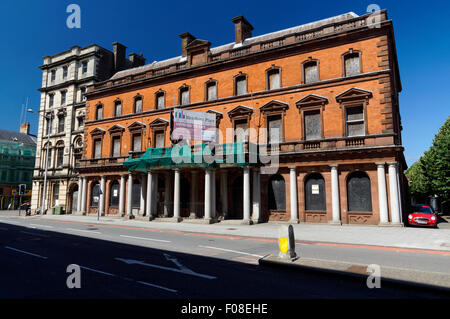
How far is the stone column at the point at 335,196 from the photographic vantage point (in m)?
20.0

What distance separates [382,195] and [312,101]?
8187mm

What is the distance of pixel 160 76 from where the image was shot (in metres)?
29.1

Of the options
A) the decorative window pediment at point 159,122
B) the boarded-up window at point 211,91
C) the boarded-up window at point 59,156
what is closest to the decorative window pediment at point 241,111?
the boarded-up window at point 211,91

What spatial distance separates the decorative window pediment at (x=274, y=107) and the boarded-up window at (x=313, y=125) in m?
1.85

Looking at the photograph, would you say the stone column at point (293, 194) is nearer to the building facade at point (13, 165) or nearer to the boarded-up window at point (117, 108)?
the boarded-up window at point (117, 108)

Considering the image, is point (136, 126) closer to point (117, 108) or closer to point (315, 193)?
point (117, 108)

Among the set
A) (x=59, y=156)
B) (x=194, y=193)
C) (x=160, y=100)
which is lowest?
(x=194, y=193)

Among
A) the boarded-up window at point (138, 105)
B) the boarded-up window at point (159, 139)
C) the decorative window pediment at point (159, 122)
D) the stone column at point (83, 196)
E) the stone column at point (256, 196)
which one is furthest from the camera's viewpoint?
the stone column at point (83, 196)

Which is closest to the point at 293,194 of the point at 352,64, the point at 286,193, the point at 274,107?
the point at 286,193

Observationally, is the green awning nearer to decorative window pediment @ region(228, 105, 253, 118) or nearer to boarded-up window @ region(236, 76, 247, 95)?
decorative window pediment @ region(228, 105, 253, 118)

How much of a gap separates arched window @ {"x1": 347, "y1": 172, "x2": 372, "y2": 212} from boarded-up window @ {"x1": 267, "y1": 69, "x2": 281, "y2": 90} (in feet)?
30.3

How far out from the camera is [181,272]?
7371 mm

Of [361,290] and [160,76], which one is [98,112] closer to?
[160,76]
